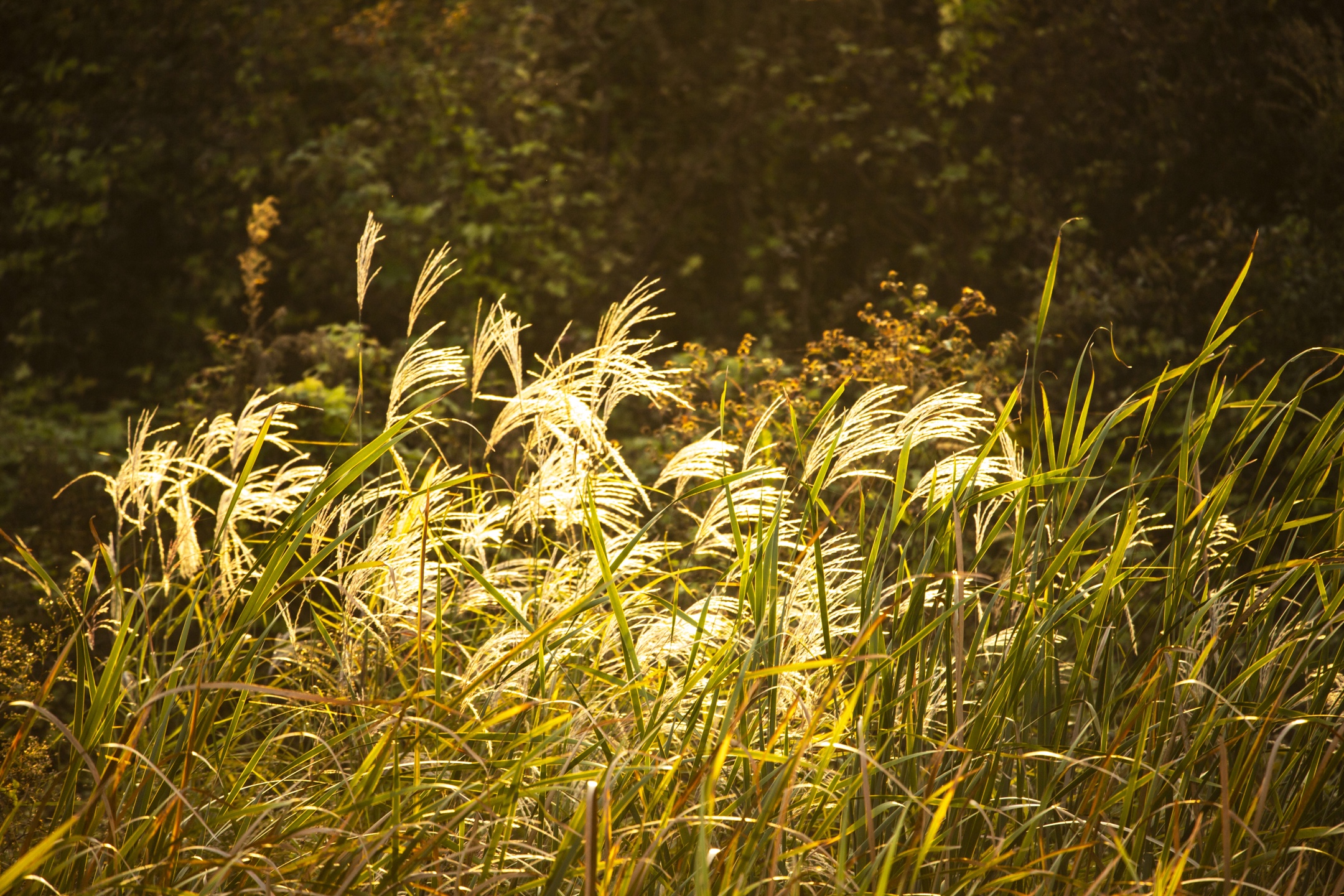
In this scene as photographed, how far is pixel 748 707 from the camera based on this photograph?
1867 millimetres

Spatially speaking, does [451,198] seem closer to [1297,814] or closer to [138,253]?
[138,253]

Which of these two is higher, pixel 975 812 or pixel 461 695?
pixel 461 695

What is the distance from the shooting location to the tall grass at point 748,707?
166 cm

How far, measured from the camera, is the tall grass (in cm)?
166

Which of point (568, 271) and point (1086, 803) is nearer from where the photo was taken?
point (1086, 803)

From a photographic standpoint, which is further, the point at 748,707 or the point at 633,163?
the point at 633,163

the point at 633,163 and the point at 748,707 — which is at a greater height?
the point at 633,163

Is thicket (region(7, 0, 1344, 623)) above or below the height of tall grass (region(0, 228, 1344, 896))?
above

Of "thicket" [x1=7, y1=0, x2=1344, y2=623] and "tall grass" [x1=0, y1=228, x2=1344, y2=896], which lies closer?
"tall grass" [x1=0, y1=228, x2=1344, y2=896]

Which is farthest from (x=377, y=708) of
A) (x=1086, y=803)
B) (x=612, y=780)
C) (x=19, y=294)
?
(x=19, y=294)

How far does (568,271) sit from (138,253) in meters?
3.30

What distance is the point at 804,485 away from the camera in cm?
188

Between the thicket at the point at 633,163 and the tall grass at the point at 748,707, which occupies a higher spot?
the thicket at the point at 633,163

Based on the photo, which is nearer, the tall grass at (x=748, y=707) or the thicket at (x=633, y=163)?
the tall grass at (x=748, y=707)
